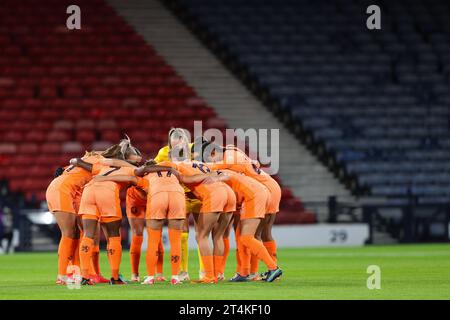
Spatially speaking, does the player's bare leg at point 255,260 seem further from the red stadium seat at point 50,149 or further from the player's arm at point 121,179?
the red stadium seat at point 50,149

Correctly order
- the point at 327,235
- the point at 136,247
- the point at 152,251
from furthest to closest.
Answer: the point at 327,235, the point at 136,247, the point at 152,251

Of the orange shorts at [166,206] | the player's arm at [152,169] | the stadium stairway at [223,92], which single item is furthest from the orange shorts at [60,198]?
the stadium stairway at [223,92]

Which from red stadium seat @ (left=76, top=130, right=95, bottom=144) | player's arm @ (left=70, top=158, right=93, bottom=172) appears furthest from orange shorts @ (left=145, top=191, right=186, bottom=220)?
red stadium seat @ (left=76, top=130, right=95, bottom=144)

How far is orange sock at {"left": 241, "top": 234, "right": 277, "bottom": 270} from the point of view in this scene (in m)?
16.3

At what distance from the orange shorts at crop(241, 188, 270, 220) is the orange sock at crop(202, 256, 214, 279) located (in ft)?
2.58

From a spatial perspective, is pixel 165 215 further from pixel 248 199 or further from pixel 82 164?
pixel 82 164

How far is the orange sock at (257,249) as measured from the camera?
643 inches

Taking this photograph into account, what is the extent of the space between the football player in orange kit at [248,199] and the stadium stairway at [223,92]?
42.3 feet

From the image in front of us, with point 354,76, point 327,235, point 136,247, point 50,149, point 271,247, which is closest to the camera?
point 136,247

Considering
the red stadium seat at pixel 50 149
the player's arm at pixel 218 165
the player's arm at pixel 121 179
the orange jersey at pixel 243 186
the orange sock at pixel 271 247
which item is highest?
the player's arm at pixel 218 165

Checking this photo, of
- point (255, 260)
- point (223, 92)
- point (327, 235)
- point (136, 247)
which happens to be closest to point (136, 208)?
point (136, 247)

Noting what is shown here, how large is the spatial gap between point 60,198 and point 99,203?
71 centimetres

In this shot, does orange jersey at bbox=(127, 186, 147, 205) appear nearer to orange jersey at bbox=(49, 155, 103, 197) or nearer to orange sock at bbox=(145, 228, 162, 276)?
orange jersey at bbox=(49, 155, 103, 197)

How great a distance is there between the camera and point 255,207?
16.9 meters
